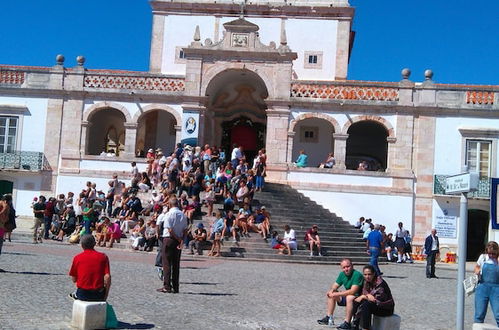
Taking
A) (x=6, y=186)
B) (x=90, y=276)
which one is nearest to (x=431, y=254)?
(x=90, y=276)

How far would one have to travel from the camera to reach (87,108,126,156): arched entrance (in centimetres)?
2919

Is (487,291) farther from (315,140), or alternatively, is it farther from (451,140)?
(315,140)

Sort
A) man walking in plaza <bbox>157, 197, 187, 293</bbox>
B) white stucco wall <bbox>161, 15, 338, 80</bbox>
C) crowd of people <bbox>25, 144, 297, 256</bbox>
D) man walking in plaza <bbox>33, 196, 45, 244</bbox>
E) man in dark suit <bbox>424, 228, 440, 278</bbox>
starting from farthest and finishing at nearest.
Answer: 1. white stucco wall <bbox>161, 15, 338, 80</bbox>
2. man walking in plaza <bbox>33, 196, 45, 244</bbox>
3. crowd of people <bbox>25, 144, 297, 256</bbox>
4. man in dark suit <bbox>424, 228, 440, 278</bbox>
5. man walking in plaza <bbox>157, 197, 187, 293</bbox>

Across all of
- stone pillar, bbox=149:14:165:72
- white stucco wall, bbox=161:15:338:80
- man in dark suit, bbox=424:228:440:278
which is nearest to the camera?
man in dark suit, bbox=424:228:440:278

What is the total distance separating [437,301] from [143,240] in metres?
9.47

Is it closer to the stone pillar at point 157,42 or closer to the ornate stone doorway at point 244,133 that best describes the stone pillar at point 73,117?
the stone pillar at point 157,42

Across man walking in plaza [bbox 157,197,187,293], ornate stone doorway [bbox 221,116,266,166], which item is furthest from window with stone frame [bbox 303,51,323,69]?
man walking in plaza [bbox 157,197,187,293]

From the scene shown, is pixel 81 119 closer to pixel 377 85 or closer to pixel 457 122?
pixel 377 85

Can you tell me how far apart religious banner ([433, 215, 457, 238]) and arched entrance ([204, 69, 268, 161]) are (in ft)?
28.1

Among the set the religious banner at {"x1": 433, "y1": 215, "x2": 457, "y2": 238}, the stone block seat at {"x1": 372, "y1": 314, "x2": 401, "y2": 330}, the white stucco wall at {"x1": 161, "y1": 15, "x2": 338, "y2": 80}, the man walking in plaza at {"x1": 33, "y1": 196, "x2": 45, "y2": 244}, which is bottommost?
the stone block seat at {"x1": 372, "y1": 314, "x2": 401, "y2": 330}

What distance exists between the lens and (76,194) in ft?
86.6

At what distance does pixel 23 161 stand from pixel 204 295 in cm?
1817

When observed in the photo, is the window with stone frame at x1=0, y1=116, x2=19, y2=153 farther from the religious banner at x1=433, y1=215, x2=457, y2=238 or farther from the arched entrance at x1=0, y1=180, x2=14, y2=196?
the religious banner at x1=433, y1=215, x2=457, y2=238

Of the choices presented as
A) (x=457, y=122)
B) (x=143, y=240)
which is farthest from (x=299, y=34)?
(x=143, y=240)
